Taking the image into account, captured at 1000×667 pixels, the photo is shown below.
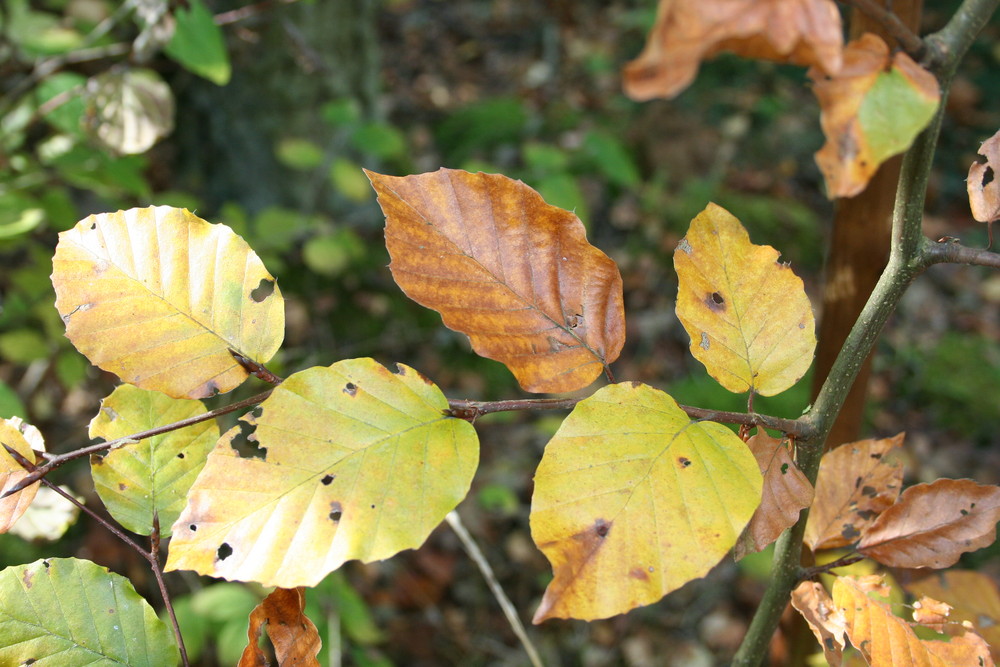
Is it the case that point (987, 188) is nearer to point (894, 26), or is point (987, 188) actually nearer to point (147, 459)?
point (894, 26)

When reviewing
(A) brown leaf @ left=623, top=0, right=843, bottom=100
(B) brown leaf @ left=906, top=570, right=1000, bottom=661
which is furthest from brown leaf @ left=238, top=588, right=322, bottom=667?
(B) brown leaf @ left=906, top=570, right=1000, bottom=661

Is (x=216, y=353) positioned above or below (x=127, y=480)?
above

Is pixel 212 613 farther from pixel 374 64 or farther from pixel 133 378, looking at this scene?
pixel 374 64

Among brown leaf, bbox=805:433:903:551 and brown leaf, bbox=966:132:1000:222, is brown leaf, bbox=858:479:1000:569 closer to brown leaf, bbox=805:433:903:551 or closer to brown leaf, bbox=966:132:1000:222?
brown leaf, bbox=805:433:903:551

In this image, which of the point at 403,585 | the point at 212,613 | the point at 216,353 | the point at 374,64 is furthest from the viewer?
the point at 374,64

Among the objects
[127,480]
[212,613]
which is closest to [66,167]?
[212,613]

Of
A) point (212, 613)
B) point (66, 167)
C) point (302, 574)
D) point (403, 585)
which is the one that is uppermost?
point (302, 574)

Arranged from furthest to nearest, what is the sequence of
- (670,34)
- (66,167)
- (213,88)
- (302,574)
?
(213,88) → (66,167) → (302,574) → (670,34)
